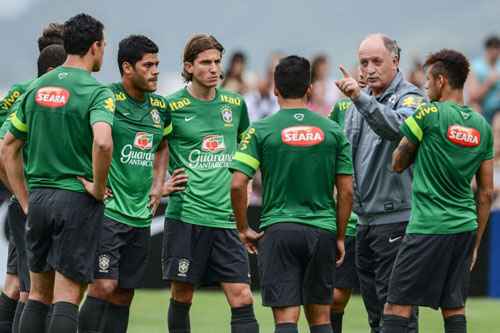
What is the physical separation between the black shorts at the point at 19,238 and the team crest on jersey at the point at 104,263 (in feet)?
1.76

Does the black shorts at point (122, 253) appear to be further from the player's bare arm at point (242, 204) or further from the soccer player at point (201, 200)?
the player's bare arm at point (242, 204)

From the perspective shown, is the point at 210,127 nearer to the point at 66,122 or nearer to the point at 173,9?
the point at 66,122

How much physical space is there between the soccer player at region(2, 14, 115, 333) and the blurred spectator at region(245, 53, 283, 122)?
7.89 metres

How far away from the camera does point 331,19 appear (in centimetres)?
2144

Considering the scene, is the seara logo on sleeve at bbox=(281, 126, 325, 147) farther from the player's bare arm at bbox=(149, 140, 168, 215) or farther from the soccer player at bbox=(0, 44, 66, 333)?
the soccer player at bbox=(0, 44, 66, 333)

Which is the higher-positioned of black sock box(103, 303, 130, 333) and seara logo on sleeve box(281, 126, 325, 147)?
seara logo on sleeve box(281, 126, 325, 147)

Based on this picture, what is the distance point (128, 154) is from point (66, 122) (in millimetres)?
1030

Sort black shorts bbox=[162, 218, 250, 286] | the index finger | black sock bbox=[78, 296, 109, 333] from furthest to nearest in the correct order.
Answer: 1. black shorts bbox=[162, 218, 250, 286]
2. black sock bbox=[78, 296, 109, 333]
3. the index finger

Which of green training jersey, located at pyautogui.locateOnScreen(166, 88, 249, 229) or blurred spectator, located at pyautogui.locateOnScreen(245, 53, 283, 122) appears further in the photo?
blurred spectator, located at pyautogui.locateOnScreen(245, 53, 283, 122)

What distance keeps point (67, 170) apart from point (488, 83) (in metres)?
9.86

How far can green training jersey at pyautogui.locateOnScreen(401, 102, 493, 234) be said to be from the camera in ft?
25.0

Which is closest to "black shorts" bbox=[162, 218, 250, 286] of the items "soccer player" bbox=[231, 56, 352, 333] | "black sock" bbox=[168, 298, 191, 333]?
"black sock" bbox=[168, 298, 191, 333]

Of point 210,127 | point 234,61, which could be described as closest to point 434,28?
point 234,61

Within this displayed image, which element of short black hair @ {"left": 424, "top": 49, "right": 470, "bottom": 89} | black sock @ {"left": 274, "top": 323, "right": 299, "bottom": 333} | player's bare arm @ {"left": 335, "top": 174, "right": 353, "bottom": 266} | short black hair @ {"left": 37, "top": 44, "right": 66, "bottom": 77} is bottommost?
black sock @ {"left": 274, "top": 323, "right": 299, "bottom": 333}
